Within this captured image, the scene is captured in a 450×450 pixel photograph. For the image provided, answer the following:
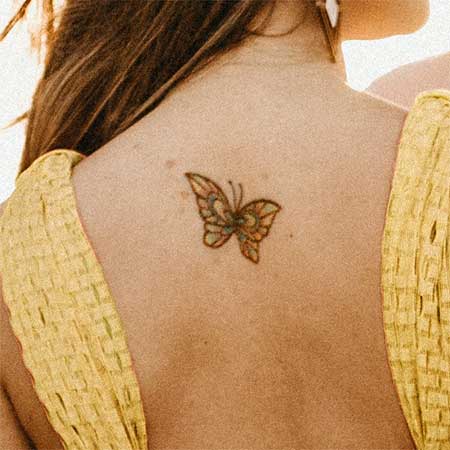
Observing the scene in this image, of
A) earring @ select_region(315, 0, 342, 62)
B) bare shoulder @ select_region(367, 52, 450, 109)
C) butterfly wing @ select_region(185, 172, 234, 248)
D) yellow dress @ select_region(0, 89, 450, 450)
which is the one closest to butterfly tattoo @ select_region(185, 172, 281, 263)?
butterfly wing @ select_region(185, 172, 234, 248)

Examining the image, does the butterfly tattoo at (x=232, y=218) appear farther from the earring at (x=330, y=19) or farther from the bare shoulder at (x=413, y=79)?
the bare shoulder at (x=413, y=79)

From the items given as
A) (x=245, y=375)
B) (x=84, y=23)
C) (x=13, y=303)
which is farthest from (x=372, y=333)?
(x=84, y=23)

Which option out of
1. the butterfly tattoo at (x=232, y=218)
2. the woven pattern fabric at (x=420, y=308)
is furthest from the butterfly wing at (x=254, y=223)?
the woven pattern fabric at (x=420, y=308)

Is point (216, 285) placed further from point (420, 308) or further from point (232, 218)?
point (420, 308)

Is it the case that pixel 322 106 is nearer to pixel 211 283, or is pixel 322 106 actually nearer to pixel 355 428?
pixel 211 283

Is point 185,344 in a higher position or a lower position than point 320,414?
higher

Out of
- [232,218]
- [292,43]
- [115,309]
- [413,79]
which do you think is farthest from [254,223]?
[413,79]
